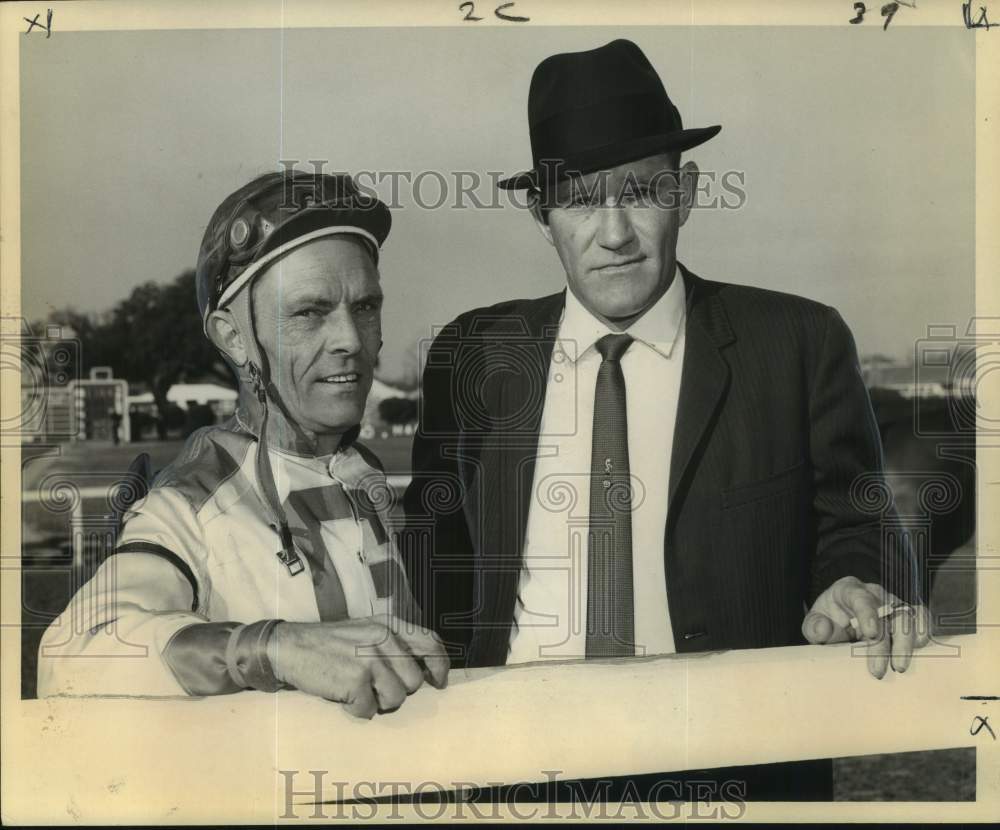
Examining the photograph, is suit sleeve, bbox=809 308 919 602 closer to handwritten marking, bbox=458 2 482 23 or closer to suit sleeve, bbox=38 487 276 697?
handwritten marking, bbox=458 2 482 23

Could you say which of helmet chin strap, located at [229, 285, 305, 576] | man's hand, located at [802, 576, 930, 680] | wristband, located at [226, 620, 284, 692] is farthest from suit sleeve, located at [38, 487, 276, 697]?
man's hand, located at [802, 576, 930, 680]

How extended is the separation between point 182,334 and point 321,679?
1.32 meters

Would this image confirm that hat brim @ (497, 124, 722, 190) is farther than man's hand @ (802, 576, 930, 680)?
No

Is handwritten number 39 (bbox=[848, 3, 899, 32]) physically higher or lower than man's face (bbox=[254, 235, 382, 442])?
higher

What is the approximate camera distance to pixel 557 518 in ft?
12.8

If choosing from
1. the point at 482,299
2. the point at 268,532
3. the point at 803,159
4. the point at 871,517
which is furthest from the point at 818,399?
the point at 268,532

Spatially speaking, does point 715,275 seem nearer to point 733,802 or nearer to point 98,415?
point 733,802

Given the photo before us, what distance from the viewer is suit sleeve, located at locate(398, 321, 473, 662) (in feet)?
12.8

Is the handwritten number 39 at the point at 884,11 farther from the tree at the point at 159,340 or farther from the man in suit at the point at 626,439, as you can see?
the tree at the point at 159,340

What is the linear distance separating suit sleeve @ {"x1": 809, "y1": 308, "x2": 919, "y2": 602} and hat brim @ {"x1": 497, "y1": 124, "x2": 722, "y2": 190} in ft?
2.64

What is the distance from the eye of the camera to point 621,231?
386cm

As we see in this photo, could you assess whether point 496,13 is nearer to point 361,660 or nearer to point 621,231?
point 621,231

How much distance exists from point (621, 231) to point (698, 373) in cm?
57
